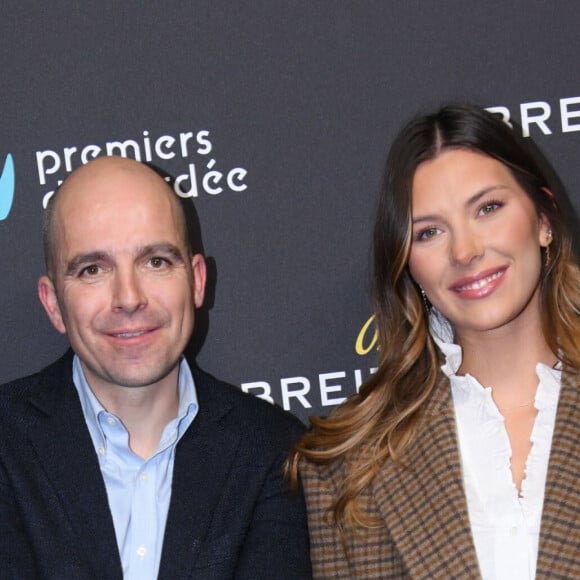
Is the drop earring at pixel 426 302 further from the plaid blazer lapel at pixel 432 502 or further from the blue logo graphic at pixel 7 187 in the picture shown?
the blue logo graphic at pixel 7 187

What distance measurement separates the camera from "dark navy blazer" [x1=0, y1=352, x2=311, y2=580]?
2.23 m

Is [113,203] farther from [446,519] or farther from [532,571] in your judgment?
[532,571]

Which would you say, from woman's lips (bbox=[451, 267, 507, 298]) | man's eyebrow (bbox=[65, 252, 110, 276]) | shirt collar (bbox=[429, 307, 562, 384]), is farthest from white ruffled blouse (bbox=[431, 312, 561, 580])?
man's eyebrow (bbox=[65, 252, 110, 276])

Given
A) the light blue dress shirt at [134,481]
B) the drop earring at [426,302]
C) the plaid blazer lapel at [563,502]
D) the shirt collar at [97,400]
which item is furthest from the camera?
the drop earring at [426,302]

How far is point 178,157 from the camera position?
281 cm

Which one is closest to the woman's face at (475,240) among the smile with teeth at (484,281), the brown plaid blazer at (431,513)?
the smile with teeth at (484,281)

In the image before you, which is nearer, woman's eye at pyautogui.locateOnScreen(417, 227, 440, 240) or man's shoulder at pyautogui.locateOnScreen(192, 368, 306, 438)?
woman's eye at pyautogui.locateOnScreen(417, 227, 440, 240)

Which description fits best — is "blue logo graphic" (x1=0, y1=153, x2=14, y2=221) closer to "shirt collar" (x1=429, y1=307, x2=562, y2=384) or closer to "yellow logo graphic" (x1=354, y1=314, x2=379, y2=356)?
"yellow logo graphic" (x1=354, y1=314, x2=379, y2=356)

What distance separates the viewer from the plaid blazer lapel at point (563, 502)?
6.82ft

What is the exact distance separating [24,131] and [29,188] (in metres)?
0.16

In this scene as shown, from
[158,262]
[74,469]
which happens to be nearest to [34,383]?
[74,469]

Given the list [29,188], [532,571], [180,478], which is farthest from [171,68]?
[532,571]

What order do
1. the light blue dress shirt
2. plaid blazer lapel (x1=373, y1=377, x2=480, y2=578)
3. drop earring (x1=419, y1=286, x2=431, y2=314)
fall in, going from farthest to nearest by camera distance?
drop earring (x1=419, y1=286, x2=431, y2=314) → the light blue dress shirt → plaid blazer lapel (x1=373, y1=377, x2=480, y2=578)

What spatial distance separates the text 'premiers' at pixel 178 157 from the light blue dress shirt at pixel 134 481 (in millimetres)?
640
